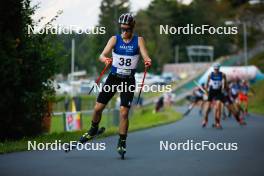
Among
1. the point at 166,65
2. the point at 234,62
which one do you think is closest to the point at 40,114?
the point at 234,62

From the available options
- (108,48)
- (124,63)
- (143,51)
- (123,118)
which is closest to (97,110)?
(123,118)

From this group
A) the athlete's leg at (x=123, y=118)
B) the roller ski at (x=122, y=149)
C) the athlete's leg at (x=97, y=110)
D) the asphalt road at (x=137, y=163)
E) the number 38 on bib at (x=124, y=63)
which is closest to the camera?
the asphalt road at (x=137, y=163)

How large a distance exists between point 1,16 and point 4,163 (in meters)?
5.41

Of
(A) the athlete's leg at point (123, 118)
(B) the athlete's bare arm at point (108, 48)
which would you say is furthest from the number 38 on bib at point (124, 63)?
(A) the athlete's leg at point (123, 118)

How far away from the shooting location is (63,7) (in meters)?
15.1

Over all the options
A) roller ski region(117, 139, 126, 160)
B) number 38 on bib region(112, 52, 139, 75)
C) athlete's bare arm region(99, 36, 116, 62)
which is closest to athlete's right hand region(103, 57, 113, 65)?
athlete's bare arm region(99, 36, 116, 62)

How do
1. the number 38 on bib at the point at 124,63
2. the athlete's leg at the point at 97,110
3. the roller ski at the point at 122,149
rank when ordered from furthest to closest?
the athlete's leg at the point at 97,110 < the number 38 on bib at the point at 124,63 < the roller ski at the point at 122,149

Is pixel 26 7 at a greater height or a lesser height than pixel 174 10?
lesser

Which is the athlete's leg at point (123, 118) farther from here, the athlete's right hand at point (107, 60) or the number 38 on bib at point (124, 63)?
the athlete's right hand at point (107, 60)

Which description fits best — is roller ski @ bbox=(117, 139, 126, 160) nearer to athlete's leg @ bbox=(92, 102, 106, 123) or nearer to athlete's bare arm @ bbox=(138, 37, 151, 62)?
athlete's leg @ bbox=(92, 102, 106, 123)

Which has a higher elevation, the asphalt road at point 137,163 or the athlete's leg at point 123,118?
the athlete's leg at point 123,118

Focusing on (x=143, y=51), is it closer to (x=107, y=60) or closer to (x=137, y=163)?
(x=107, y=60)

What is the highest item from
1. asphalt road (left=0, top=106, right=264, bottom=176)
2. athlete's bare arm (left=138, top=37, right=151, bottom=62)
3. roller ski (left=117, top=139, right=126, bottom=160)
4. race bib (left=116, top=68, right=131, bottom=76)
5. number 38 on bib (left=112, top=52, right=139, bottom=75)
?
athlete's bare arm (left=138, top=37, right=151, bottom=62)

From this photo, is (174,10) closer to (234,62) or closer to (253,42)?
(234,62)
